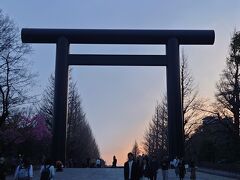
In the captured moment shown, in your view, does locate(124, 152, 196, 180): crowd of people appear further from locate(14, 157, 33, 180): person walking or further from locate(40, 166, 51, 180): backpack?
locate(14, 157, 33, 180): person walking

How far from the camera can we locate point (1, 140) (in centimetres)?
3647

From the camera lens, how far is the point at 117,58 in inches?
1190

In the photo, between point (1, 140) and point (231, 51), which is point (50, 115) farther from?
point (231, 51)

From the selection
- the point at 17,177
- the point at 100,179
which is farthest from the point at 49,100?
the point at 17,177

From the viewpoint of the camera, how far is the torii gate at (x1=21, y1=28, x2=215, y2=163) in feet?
97.1

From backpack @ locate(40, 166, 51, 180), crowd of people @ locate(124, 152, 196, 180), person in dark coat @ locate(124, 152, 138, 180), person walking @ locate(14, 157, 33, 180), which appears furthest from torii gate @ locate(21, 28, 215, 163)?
person walking @ locate(14, 157, 33, 180)

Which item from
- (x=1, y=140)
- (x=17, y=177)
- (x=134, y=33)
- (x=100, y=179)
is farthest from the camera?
(x=1, y=140)

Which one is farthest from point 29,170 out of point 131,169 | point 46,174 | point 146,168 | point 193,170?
point 193,170

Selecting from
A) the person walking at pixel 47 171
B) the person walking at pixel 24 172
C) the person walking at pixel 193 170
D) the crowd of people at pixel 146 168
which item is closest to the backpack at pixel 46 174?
the person walking at pixel 47 171

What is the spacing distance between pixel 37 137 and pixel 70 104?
6137 mm

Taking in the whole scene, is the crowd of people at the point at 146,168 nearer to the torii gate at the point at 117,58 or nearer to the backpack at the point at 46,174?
the backpack at the point at 46,174

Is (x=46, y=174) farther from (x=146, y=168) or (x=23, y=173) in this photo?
(x=146, y=168)

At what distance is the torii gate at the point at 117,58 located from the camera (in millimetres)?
29609

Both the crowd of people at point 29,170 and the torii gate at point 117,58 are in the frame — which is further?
the torii gate at point 117,58
